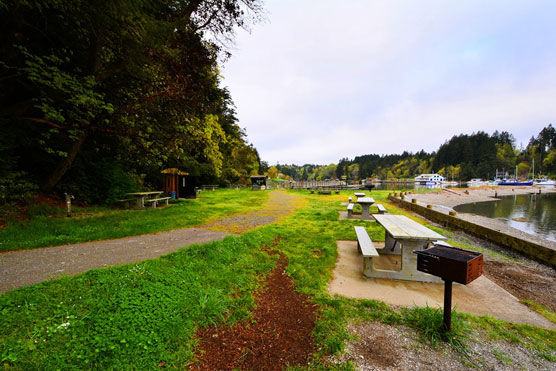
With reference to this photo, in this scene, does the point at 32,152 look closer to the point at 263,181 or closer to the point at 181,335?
the point at 181,335

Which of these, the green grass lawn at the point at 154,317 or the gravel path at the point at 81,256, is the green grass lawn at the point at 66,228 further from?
the green grass lawn at the point at 154,317

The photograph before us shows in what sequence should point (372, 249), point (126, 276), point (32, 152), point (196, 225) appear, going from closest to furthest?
point (126, 276), point (372, 249), point (196, 225), point (32, 152)

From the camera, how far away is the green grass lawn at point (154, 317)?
6.15 ft

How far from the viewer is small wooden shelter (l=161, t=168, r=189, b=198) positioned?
47.7 feet

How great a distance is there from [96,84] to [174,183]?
9163 mm

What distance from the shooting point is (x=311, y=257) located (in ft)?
15.4

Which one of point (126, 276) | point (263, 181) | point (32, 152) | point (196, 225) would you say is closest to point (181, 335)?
point (126, 276)

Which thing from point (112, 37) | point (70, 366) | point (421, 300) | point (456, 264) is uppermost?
point (112, 37)

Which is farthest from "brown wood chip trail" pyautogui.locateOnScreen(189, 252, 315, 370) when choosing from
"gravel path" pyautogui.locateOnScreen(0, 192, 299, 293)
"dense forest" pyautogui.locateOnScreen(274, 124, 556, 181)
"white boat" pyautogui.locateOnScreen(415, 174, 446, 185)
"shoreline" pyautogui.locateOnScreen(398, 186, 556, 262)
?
→ "white boat" pyautogui.locateOnScreen(415, 174, 446, 185)

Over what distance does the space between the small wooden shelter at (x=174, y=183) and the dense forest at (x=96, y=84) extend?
3.70 m

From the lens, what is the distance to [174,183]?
49.7 ft

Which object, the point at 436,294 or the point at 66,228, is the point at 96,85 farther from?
the point at 436,294

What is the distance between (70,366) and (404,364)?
3.05 metres

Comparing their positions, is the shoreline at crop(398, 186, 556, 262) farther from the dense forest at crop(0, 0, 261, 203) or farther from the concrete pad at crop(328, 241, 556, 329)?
the dense forest at crop(0, 0, 261, 203)
